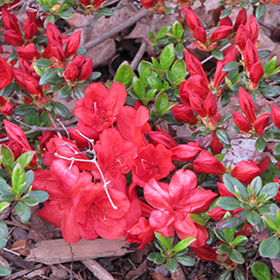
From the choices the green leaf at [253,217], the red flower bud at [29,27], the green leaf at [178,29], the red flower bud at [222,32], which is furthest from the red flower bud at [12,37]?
the green leaf at [253,217]

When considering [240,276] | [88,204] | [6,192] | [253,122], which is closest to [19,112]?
[6,192]

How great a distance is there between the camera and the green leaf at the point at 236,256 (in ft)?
4.97

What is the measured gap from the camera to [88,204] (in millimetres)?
1506

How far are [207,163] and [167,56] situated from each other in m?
→ 0.87

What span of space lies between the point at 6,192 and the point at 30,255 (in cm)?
80

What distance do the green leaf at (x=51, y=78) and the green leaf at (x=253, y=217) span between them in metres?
1.32

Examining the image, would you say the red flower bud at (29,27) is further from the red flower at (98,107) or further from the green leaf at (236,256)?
the green leaf at (236,256)

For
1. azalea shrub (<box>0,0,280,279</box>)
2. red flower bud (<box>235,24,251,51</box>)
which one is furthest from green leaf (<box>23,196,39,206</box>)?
red flower bud (<box>235,24,251,51</box>)

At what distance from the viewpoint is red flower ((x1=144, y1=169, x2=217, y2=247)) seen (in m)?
1.52

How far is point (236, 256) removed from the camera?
5.05 feet

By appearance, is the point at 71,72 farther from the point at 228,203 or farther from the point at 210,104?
the point at 228,203

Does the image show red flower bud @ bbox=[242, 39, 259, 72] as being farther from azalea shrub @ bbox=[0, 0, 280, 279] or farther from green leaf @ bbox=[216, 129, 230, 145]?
green leaf @ bbox=[216, 129, 230, 145]

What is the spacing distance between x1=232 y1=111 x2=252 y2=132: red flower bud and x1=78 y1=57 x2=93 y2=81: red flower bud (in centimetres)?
87

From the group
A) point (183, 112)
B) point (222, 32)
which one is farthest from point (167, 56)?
point (183, 112)
